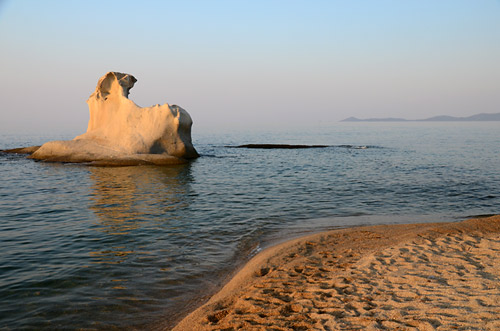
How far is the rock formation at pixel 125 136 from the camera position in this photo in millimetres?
25969

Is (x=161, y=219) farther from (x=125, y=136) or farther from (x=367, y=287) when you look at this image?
(x=125, y=136)

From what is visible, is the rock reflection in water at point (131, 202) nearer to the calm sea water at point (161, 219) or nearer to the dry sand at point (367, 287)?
the calm sea water at point (161, 219)

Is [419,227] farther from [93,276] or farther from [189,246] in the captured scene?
[93,276]

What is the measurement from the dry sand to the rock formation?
19.5 m

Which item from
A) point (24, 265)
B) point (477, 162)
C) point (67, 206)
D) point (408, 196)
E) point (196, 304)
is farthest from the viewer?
point (477, 162)

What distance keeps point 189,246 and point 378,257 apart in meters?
4.66

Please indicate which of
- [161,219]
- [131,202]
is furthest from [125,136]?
[161,219]

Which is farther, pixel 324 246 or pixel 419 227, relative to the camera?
pixel 419 227

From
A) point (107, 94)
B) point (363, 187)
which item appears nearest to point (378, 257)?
point (363, 187)

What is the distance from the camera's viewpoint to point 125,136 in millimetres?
26703

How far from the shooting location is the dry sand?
478 cm

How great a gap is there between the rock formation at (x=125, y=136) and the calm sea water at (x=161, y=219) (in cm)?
235

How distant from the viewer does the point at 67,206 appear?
44.1 ft

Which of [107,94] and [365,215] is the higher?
[107,94]
